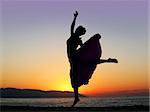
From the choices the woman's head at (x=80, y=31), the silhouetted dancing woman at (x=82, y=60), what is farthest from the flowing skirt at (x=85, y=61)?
the woman's head at (x=80, y=31)

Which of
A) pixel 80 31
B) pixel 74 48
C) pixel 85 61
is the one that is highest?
pixel 80 31

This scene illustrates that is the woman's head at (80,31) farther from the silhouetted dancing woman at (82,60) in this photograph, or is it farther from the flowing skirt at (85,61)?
the flowing skirt at (85,61)

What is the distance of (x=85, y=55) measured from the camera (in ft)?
44.5

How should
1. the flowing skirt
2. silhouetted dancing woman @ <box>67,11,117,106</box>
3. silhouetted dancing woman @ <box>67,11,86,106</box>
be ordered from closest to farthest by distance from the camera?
silhouetted dancing woman @ <box>67,11,86,106</box>, silhouetted dancing woman @ <box>67,11,117,106</box>, the flowing skirt

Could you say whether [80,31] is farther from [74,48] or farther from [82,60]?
[82,60]

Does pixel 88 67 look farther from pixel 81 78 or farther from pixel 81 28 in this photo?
pixel 81 28

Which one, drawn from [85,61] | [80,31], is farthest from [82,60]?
[80,31]

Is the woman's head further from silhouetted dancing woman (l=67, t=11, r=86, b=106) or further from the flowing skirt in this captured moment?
the flowing skirt

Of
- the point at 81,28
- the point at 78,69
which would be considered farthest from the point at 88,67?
the point at 81,28

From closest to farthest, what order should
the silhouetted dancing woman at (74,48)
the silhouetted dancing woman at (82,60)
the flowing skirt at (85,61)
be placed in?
the silhouetted dancing woman at (74,48) → the silhouetted dancing woman at (82,60) → the flowing skirt at (85,61)

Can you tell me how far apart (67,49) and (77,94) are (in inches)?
62.7

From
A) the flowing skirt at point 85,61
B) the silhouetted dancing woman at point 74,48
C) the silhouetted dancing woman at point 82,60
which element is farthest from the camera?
the flowing skirt at point 85,61

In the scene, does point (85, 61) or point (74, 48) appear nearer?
point (74, 48)

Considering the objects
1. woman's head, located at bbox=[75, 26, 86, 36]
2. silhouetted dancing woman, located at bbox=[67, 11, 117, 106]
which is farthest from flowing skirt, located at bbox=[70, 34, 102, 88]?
woman's head, located at bbox=[75, 26, 86, 36]
